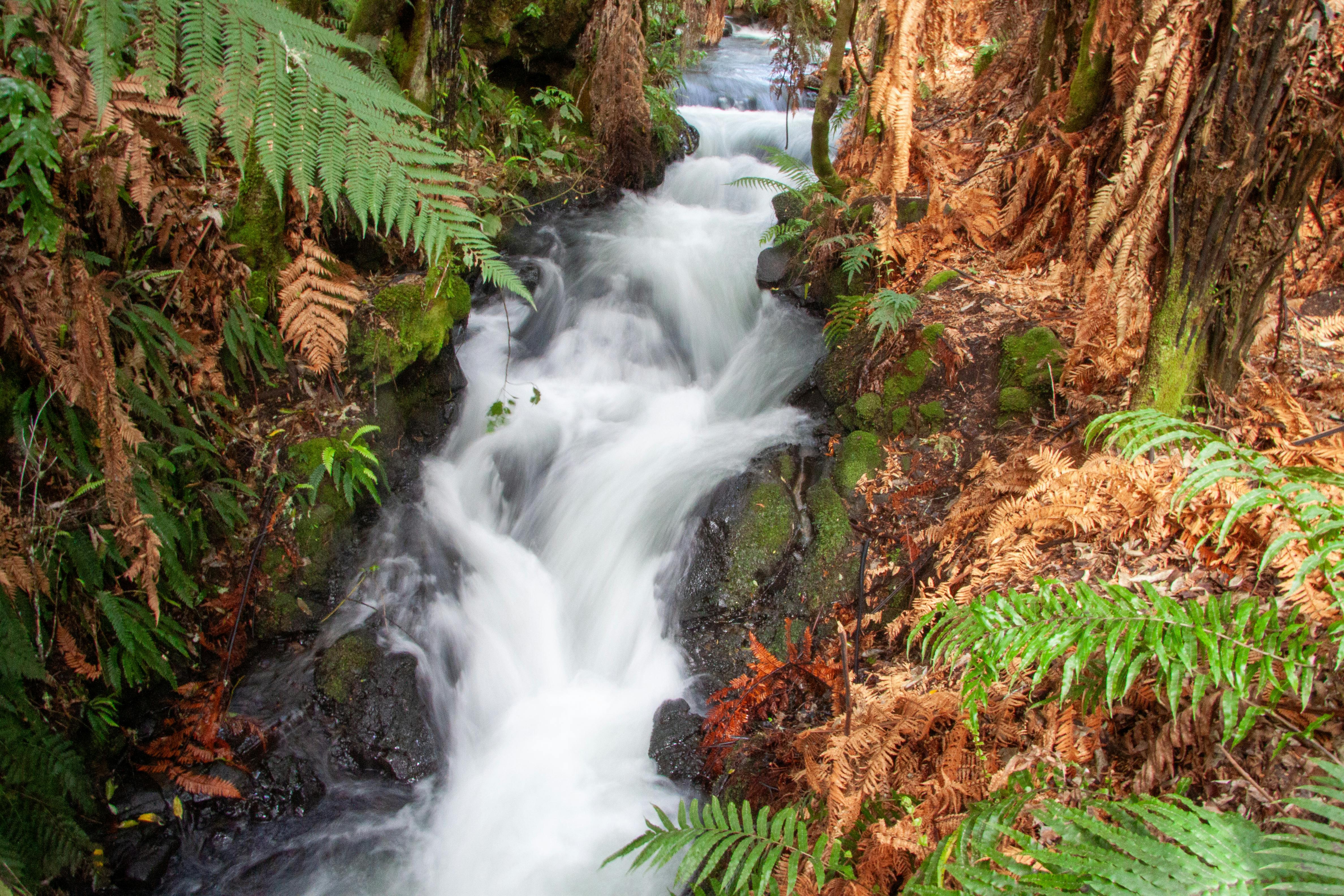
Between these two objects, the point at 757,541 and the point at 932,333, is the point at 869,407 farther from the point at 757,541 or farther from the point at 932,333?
the point at 757,541

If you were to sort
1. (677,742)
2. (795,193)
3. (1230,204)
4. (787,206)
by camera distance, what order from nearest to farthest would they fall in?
(1230,204), (677,742), (795,193), (787,206)

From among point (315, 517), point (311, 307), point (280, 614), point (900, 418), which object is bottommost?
point (280, 614)

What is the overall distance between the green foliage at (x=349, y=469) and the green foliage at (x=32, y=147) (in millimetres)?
2443

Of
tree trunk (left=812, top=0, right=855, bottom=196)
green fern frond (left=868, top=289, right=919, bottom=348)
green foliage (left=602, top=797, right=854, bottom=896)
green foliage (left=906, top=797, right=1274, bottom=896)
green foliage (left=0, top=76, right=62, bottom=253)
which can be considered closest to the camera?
green foliage (left=906, top=797, right=1274, bottom=896)

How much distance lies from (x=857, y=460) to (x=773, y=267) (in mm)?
2917

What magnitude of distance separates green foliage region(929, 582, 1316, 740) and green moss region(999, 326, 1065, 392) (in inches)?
83.0

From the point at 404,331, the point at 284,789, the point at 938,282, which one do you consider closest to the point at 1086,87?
the point at 938,282

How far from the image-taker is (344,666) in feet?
13.6

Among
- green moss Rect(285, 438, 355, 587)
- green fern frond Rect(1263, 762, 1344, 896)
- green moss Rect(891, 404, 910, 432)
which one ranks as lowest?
green moss Rect(285, 438, 355, 587)

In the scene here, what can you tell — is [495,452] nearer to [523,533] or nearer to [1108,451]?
[523,533]

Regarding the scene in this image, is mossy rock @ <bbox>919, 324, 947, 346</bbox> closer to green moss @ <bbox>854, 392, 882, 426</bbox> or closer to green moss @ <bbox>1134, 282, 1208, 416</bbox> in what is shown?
green moss @ <bbox>854, 392, 882, 426</bbox>

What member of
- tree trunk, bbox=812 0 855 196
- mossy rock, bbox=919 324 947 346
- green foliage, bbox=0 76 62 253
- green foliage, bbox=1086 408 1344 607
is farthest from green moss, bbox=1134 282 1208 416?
tree trunk, bbox=812 0 855 196

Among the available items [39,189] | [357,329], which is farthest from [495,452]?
[39,189]

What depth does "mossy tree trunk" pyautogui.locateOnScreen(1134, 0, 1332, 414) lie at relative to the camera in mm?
2271
